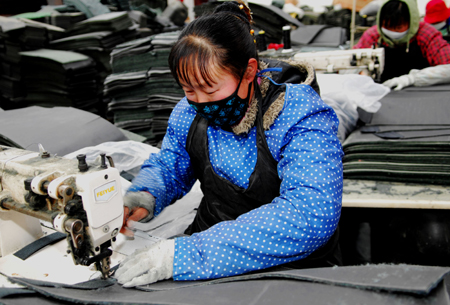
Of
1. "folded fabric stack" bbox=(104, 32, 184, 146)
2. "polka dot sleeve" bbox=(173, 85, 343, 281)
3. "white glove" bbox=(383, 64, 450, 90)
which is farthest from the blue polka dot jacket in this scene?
"white glove" bbox=(383, 64, 450, 90)

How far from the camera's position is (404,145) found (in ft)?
6.19

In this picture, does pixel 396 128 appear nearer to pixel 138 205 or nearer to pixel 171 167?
pixel 171 167

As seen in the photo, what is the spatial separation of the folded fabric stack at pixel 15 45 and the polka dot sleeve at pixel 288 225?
11.4ft

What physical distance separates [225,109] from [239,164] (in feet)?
0.68

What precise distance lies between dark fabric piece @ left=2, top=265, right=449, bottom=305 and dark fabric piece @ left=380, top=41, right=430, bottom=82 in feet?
10.6

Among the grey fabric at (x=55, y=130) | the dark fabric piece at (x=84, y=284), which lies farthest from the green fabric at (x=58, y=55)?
the dark fabric piece at (x=84, y=284)

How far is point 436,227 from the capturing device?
184 cm

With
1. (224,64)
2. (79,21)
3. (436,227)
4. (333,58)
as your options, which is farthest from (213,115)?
(79,21)

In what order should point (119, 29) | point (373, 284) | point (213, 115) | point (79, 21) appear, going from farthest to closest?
point (79, 21), point (119, 29), point (213, 115), point (373, 284)

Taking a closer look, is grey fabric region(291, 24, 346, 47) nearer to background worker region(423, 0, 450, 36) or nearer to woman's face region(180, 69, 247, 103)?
→ background worker region(423, 0, 450, 36)

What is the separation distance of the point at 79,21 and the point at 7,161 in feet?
12.7

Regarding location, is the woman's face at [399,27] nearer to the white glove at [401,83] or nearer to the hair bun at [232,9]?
the white glove at [401,83]

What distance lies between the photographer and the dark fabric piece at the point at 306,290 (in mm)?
693

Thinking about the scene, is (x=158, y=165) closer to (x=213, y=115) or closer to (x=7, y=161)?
(x=213, y=115)
